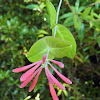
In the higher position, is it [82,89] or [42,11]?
[42,11]

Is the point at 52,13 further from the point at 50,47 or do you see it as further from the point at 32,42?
the point at 32,42

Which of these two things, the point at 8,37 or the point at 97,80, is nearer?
the point at 8,37

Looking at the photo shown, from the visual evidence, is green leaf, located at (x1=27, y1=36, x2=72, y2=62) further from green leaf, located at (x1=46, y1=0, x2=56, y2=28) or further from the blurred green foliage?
the blurred green foliage

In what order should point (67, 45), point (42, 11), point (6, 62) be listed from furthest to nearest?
point (6, 62) → point (42, 11) → point (67, 45)

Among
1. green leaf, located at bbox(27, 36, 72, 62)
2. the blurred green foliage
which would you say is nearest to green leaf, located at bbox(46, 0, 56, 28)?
green leaf, located at bbox(27, 36, 72, 62)

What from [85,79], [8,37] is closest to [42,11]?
[8,37]

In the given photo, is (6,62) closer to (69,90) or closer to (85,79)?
(69,90)

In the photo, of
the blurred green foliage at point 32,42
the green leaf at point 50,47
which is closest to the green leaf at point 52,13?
the green leaf at point 50,47
